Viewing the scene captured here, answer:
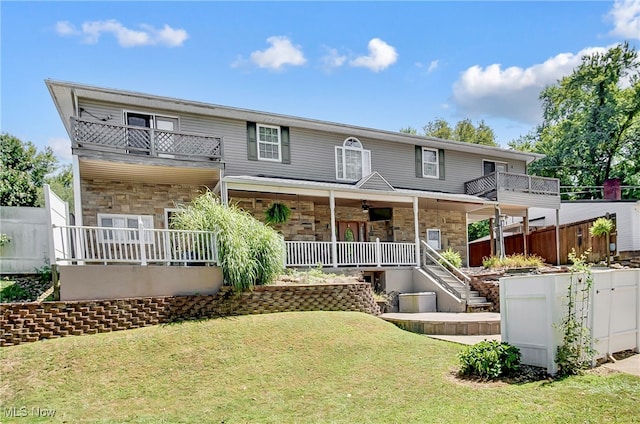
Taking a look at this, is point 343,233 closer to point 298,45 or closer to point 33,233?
point 298,45

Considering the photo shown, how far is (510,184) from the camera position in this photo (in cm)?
1855

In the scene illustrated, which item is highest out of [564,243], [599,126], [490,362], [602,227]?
[599,126]

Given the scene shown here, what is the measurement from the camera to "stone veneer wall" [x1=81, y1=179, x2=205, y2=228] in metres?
12.8

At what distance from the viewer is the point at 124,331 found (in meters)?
8.18

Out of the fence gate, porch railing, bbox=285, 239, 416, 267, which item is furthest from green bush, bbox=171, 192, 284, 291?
the fence gate

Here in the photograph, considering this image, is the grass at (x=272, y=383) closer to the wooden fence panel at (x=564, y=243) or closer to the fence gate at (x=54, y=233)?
the fence gate at (x=54, y=233)

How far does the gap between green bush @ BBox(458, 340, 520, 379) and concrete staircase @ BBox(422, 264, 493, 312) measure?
6.20 metres

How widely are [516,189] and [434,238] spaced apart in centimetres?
428

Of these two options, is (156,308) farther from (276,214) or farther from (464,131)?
(464,131)

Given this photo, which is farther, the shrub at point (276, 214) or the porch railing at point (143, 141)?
the shrub at point (276, 214)

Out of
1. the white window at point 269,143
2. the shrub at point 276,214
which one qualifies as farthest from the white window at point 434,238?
the white window at point 269,143

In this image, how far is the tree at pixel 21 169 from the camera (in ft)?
68.7

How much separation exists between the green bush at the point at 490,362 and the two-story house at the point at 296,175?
7.41 m

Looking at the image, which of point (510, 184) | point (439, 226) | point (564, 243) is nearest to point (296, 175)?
point (439, 226)
